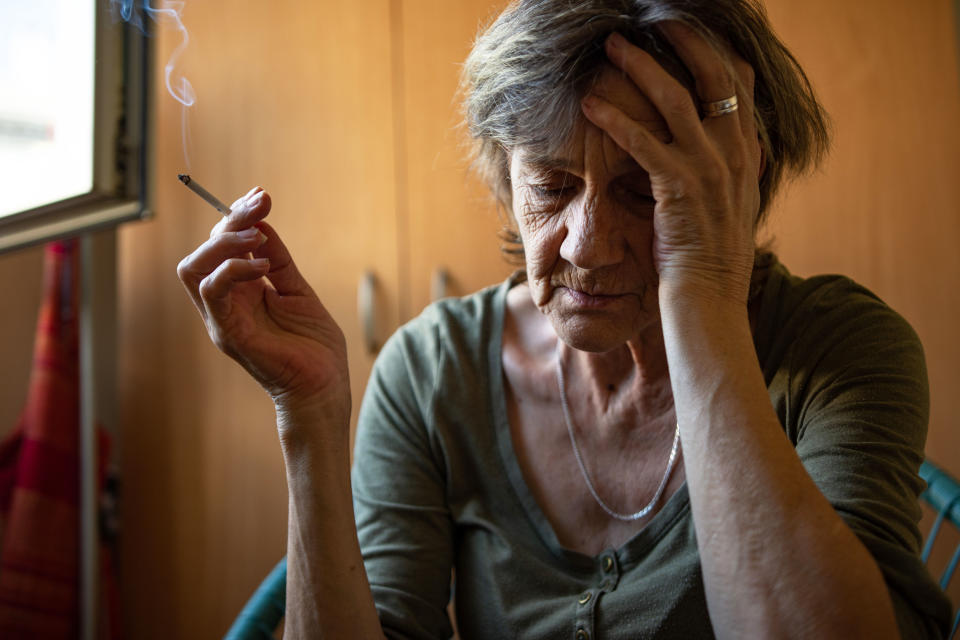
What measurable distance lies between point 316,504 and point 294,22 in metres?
1.57

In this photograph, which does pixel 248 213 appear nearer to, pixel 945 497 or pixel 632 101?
pixel 632 101

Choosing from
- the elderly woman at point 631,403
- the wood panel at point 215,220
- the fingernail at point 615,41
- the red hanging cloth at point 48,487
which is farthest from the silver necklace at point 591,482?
the red hanging cloth at point 48,487

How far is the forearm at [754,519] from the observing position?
2.36 ft

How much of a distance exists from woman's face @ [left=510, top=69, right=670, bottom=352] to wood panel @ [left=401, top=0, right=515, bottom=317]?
3.40ft

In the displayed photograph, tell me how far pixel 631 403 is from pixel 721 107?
427 mm

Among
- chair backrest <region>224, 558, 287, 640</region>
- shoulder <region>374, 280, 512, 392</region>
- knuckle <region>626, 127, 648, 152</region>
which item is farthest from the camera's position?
shoulder <region>374, 280, 512, 392</region>

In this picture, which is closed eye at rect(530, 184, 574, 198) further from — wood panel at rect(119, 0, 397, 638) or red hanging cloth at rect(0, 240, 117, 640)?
red hanging cloth at rect(0, 240, 117, 640)

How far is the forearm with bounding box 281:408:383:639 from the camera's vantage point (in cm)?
88

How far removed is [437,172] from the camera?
2.03 m

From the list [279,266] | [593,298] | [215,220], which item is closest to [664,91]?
[593,298]

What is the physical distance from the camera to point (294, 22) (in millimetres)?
2070

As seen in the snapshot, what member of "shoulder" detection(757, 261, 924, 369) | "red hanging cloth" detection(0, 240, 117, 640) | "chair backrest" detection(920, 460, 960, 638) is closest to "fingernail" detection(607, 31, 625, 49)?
"shoulder" detection(757, 261, 924, 369)

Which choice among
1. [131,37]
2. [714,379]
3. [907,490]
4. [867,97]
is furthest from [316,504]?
[867,97]

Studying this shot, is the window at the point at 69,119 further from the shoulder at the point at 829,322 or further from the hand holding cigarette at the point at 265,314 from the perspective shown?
the shoulder at the point at 829,322
